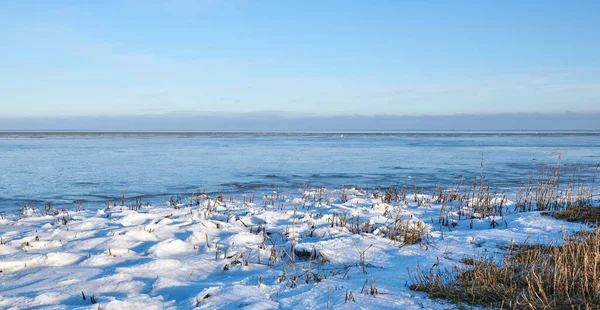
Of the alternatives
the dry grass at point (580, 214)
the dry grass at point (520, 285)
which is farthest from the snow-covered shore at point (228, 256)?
Answer: the dry grass at point (580, 214)

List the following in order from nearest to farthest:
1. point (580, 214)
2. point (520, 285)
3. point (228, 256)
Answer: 1. point (520, 285)
2. point (228, 256)
3. point (580, 214)

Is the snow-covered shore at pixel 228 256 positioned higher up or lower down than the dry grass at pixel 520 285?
lower down

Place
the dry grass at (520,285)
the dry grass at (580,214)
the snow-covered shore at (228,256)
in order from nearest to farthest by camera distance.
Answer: the dry grass at (520,285) < the snow-covered shore at (228,256) < the dry grass at (580,214)

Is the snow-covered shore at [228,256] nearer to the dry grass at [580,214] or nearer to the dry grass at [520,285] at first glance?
the dry grass at [520,285]

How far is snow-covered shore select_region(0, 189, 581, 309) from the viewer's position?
3904mm

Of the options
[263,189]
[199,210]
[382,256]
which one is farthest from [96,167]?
[382,256]

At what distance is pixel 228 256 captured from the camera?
17.4ft

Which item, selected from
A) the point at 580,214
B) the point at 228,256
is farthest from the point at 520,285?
the point at 580,214

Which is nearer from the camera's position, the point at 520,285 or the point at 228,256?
the point at 520,285

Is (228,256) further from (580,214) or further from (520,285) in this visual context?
(580,214)

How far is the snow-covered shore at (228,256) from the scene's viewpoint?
3.90m

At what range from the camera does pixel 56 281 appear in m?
4.32

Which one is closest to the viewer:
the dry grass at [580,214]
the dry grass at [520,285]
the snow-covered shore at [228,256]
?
the dry grass at [520,285]

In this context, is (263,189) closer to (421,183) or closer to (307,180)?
(307,180)
